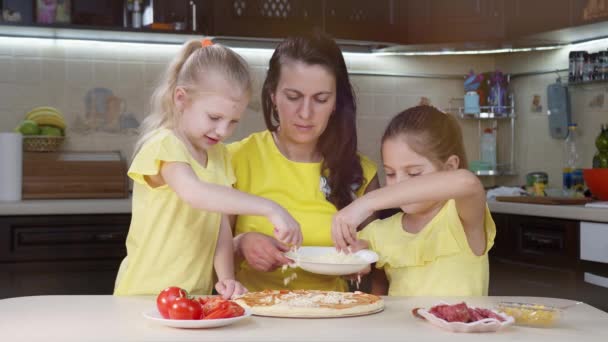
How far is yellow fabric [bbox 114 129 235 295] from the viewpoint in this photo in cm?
212

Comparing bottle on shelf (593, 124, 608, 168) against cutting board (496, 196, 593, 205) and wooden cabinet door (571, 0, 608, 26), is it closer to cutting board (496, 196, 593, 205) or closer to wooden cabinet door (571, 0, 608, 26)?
cutting board (496, 196, 593, 205)

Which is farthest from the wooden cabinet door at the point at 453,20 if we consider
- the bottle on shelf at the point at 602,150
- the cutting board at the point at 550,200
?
the cutting board at the point at 550,200

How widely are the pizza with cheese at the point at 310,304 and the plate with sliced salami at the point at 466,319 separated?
15cm

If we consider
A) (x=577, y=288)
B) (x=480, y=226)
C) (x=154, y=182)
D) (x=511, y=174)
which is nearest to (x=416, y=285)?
(x=480, y=226)

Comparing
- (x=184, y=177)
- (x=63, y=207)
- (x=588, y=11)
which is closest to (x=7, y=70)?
(x=63, y=207)

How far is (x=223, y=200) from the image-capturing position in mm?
1912

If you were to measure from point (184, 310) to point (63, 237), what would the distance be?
6.69 feet

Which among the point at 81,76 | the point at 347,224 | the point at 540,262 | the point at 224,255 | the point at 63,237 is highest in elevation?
the point at 81,76

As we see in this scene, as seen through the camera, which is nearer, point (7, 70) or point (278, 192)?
point (278, 192)

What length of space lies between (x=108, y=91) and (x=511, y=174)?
2.08 meters

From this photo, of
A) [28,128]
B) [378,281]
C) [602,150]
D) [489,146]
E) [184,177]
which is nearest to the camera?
[184,177]

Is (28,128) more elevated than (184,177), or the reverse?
(28,128)

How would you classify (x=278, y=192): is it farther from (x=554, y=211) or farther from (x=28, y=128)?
(x=28, y=128)

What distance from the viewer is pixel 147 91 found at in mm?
4230
